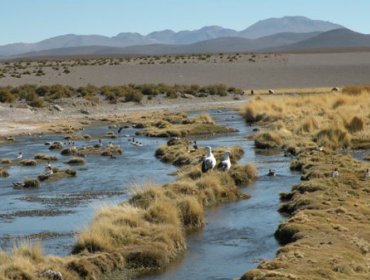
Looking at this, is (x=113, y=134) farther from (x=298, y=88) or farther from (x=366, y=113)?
(x=298, y=88)

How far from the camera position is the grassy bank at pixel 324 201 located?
1474 centimetres

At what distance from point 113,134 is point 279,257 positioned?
2786 centimetres

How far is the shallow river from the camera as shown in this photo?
55.3 feet

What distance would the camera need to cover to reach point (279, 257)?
51.1 feet

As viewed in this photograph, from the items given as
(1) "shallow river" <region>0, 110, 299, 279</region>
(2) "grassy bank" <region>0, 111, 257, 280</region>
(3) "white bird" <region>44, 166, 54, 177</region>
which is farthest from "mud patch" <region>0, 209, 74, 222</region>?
(3) "white bird" <region>44, 166, 54, 177</region>

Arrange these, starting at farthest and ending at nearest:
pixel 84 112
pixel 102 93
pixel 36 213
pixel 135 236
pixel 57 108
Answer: pixel 102 93
pixel 57 108
pixel 84 112
pixel 36 213
pixel 135 236

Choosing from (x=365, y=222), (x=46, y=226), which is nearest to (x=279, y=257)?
(x=365, y=222)

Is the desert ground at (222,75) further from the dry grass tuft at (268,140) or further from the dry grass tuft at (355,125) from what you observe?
the dry grass tuft at (268,140)

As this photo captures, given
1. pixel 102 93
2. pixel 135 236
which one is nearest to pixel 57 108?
pixel 102 93

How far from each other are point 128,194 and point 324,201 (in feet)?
22.1

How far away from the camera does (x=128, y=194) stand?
2389 centimetres

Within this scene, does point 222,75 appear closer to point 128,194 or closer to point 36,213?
point 128,194

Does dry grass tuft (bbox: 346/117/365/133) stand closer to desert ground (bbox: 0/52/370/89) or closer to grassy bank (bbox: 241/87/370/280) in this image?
grassy bank (bbox: 241/87/370/280)

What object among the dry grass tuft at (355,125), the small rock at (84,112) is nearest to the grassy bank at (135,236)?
the dry grass tuft at (355,125)
